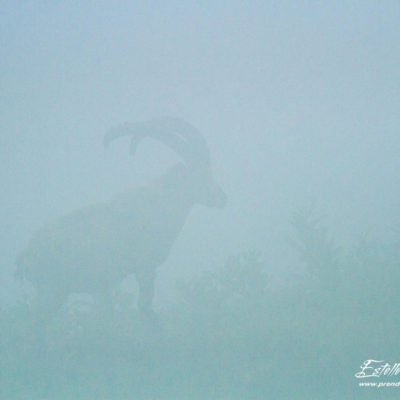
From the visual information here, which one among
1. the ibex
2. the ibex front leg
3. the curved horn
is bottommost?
the ibex front leg

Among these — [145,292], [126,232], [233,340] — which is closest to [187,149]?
[126,232]

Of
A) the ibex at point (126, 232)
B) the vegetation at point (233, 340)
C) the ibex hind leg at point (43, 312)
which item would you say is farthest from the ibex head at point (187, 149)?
the ibex hind leg at point (43, 312)

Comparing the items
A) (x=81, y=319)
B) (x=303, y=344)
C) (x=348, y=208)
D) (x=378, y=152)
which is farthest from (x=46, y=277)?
(x=378, y=152)

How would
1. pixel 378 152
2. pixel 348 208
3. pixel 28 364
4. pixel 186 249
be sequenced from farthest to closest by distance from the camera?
pixel 378 152, pixel 186 249, pixel 348 208, pixel 28 364

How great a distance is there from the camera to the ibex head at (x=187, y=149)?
239 inches

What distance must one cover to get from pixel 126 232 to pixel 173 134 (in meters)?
1.34

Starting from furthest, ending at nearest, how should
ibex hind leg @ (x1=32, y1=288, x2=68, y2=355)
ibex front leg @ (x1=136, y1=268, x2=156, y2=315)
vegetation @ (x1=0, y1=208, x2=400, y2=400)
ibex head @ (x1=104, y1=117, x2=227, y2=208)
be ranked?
ibex head @ (x1=104, y1=117, x2=227, y2=208) < ibex front leg @ (x1=136, y1=268, x2=156, y2=315) < ibex hind leg @ (x1=32, y1=288, x2=68, y2=355) < vegetation @ (x1=0, y1=208, x2=400, y2=400)

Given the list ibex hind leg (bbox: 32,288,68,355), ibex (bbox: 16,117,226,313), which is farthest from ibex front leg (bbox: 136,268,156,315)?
ibex hind leg (bbox: 32,288,68,355)

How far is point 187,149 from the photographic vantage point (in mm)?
6191

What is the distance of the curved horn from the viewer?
6066 mm

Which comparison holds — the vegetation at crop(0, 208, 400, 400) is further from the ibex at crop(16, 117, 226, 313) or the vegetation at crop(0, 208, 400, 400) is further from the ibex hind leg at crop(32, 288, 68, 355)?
the ibex at crop(16, 117, 226, 313)

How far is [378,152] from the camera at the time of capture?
16.8 meters

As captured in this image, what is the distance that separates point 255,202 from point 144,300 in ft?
27.5

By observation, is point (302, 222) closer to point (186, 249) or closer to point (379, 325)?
point (379, 325)
